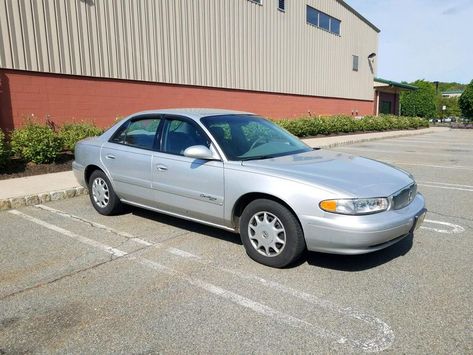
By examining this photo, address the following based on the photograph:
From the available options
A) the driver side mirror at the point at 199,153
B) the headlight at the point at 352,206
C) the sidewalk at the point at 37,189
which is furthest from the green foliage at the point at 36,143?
the headlight at the point at 352,206

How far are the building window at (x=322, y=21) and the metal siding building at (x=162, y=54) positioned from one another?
28 centimetres

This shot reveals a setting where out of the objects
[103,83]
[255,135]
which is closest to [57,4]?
[103,83]

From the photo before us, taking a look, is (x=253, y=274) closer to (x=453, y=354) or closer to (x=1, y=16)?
(x=453, y=354)

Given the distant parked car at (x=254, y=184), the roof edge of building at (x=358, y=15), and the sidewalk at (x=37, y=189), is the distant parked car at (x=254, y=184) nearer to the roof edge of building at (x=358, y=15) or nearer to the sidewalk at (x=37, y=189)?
the sidewalk at (x=37, y=189)


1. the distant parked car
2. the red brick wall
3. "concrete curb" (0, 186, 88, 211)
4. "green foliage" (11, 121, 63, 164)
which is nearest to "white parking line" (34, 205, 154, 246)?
"concrete curb" (0, 186, 88, 211)

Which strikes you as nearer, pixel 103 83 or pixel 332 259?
pixel 332 259

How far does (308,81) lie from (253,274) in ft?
62.1

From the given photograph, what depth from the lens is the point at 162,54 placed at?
13.0 metres

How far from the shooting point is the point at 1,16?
916cm

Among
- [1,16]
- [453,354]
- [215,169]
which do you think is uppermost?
[1,16]

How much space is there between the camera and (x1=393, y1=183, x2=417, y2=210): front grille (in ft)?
12.1

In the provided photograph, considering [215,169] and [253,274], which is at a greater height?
[215,169]

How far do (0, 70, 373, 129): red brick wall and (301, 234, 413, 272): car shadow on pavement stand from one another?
8704 millimetres

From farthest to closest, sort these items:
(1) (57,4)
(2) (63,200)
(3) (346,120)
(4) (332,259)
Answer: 1. (3) (346,120)
2. (1) (57,4)
3. (2) (63,200)
4. (4) (332,259)
